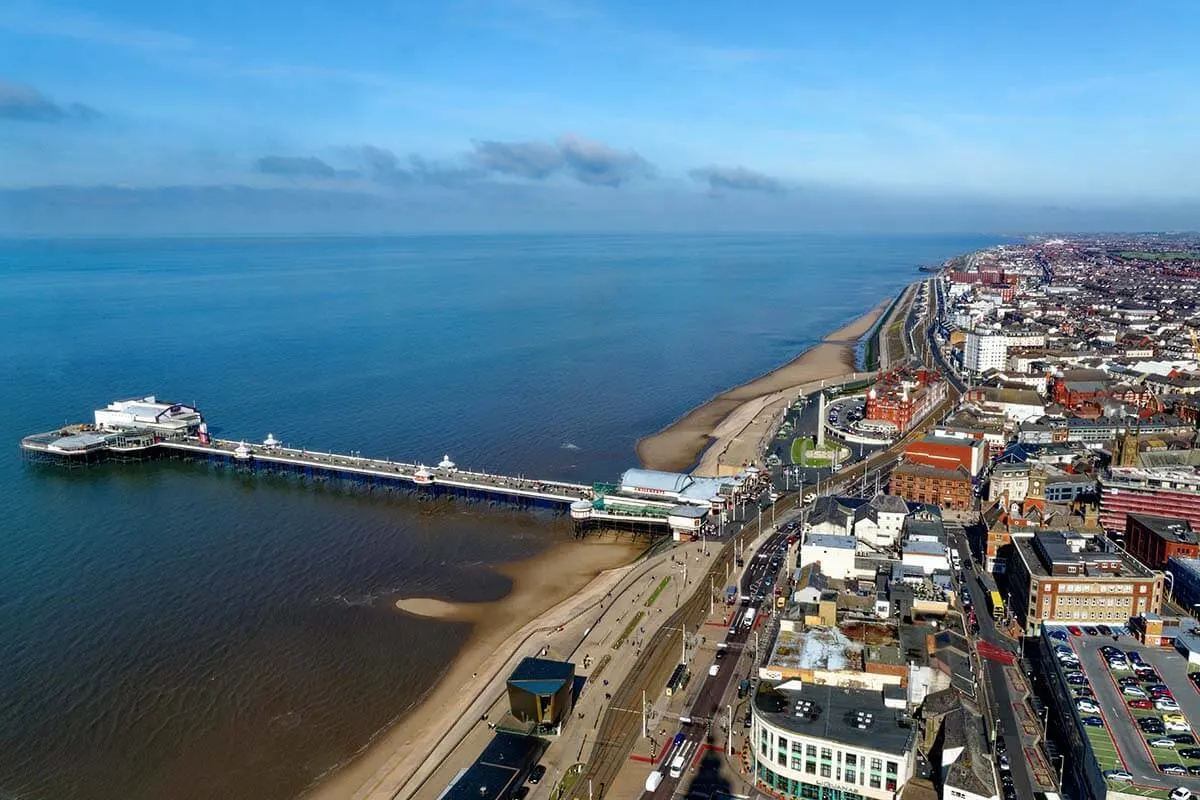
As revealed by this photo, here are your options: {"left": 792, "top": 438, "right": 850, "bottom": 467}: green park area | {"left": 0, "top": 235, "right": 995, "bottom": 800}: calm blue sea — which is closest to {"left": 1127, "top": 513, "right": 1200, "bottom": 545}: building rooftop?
{"left": 792, "top": 438, "right": 850, "bottom": 467}: green park area

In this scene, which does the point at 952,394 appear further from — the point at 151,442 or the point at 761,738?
the point at 151,442

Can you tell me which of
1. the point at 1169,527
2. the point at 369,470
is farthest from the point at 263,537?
the point at 1169,527

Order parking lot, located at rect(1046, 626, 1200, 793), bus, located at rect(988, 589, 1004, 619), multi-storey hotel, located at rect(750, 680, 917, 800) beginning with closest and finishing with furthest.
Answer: parking lot, located at rect(1046, 626, 1200, 793) → multi-storey hotel, located at rect(750, 680, 917, 800) → bus, located at rect(988, 589, 1004, 619)

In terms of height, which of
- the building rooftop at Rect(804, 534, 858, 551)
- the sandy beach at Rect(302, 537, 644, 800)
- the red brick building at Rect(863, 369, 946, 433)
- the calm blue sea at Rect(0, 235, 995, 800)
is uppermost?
the red brick building at Rect(863, 369, 946, 433)

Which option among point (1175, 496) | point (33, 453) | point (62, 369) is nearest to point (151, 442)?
point (33, 453)

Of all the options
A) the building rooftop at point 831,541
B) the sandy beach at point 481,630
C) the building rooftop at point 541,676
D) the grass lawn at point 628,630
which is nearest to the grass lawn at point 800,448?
the sandy beach at point 481,630

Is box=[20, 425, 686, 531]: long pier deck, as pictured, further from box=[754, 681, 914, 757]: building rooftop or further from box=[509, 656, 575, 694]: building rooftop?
box=[754, 681, 914, 757]: building rooftop
